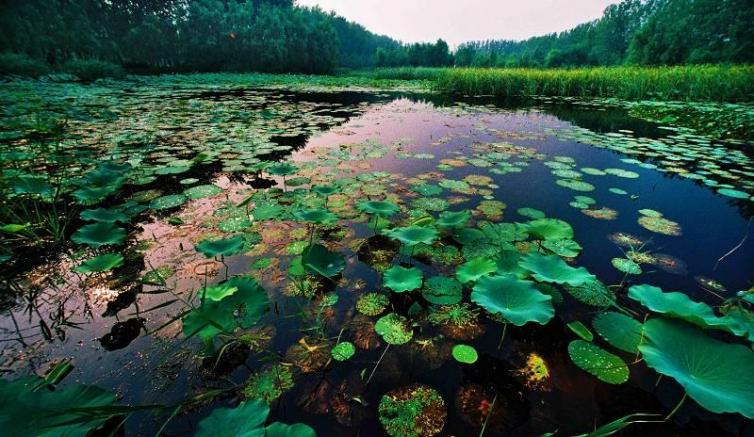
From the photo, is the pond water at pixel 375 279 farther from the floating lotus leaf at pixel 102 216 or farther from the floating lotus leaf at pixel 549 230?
the floating lotus leaf at pixel 102 216

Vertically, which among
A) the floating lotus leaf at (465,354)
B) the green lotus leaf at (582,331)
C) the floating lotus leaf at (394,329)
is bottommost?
the floating lotus leaf at (465,354)

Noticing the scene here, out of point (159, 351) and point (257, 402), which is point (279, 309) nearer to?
point (159, 351)

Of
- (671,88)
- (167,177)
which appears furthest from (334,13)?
(167,177)

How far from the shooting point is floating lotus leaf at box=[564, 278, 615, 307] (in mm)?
1616

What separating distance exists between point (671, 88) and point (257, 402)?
14.7 m

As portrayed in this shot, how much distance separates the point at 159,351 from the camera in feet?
4.30

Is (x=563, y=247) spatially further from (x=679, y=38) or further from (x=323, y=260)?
(x=679, y=38)

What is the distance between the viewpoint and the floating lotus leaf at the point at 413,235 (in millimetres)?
1725

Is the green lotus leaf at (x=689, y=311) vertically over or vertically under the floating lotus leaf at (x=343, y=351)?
over

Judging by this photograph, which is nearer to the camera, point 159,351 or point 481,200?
point 159,351

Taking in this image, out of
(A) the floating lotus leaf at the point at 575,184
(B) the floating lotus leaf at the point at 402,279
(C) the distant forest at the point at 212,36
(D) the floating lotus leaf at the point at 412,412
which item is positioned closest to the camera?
(D) the floating lotus leaf at the point at 412,412

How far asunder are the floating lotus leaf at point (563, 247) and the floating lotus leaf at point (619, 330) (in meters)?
0.49

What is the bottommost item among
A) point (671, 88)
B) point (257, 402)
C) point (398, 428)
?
point (398, 428)

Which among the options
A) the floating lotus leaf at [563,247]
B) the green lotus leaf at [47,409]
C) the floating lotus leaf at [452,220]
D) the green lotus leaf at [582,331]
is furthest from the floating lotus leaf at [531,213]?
the green lotus leaf at [47,409]
